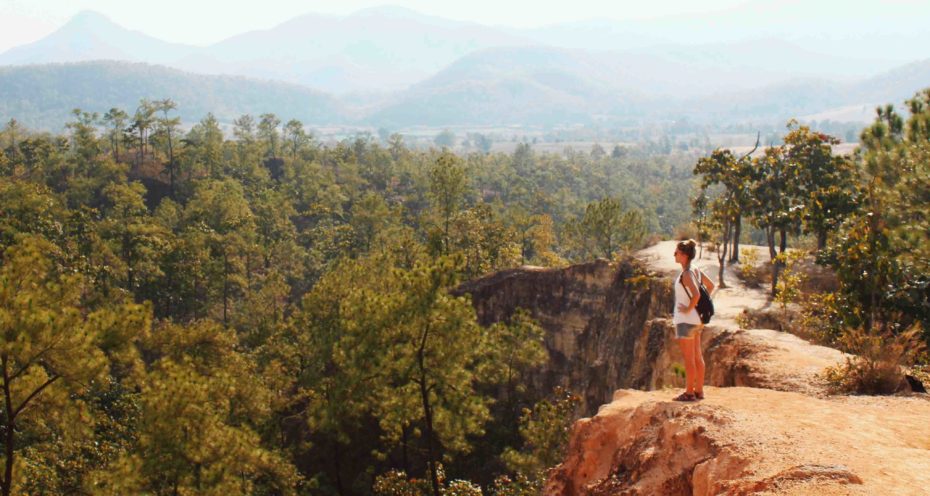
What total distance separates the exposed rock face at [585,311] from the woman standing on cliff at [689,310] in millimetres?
17985

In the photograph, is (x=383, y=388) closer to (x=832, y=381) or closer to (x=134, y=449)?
(x=134, y=449)

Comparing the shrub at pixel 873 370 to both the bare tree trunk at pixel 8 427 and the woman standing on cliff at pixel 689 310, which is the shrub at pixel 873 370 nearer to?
the woman standing on cliff at pixel 689 310

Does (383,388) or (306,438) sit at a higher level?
(383,388)

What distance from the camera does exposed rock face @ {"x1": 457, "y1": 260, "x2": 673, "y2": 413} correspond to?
38.3 meters

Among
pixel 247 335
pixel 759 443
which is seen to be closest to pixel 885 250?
Answer: pixel 759 443

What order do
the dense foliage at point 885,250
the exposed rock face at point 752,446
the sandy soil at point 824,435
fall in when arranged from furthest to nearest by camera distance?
the dense foliage at point 885,250 < the exposed rock face at point 752,446 < the sandy soil at point 824,435

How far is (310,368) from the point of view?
43.8 m

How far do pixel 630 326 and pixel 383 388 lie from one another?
15624mm

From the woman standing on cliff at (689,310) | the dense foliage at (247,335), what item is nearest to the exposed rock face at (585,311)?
the dense foliage at (247,335)

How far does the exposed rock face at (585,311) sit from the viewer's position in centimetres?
3831

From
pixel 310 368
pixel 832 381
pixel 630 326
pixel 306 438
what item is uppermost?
pixel 832 381

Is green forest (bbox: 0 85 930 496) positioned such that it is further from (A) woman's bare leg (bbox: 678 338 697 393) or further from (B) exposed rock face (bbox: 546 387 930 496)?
(A) woman's bare leg (bbox: 678 338 697 393)

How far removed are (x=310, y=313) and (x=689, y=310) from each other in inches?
1251

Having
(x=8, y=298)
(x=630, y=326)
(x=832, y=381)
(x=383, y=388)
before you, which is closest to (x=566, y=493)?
(x=832, y=381)
